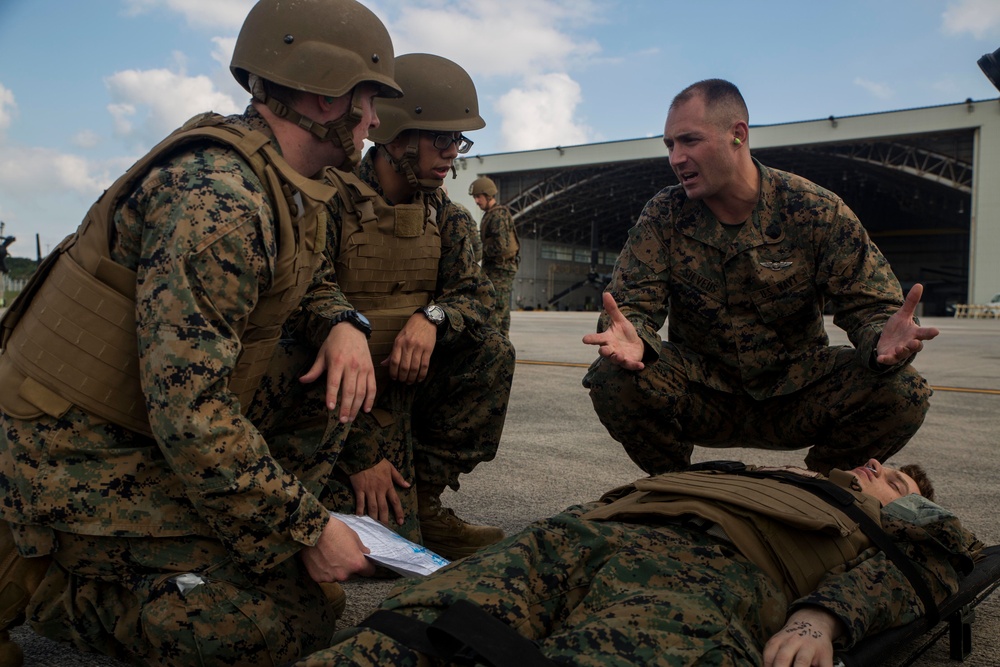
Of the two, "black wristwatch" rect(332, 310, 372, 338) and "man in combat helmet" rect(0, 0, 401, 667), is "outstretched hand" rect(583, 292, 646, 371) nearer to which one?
"black wristwatch" rect(332, 310, 372, 338)

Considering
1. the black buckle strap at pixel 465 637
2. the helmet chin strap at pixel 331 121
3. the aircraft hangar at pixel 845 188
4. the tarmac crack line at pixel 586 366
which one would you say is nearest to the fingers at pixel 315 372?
the helmet chin strap at pixel 331 121

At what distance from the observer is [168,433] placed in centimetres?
171

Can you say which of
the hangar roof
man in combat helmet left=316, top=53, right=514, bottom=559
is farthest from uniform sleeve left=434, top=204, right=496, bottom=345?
the hangar roof

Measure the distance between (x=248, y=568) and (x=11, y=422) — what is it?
63 centimetres

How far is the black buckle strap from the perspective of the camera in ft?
4.91

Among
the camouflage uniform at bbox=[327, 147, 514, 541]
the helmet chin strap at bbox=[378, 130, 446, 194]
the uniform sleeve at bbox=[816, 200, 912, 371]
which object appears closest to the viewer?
the camouflage uniform at bbox=[327, 147, 514, 541]

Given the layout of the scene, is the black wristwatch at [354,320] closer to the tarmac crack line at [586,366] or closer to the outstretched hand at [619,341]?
the outstretched hand at [619,341]

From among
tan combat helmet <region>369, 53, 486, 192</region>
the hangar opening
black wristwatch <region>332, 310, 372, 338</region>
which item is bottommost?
black wristwatch <region>332, 310, 372, 338</region>

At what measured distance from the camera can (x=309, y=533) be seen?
1.87 metres

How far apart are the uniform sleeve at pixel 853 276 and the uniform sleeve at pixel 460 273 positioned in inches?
55.5

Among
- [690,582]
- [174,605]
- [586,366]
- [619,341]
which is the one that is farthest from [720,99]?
[586,366]

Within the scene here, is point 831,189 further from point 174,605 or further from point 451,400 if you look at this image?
point 174,605

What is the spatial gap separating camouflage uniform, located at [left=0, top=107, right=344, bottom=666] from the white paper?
0.19 metres

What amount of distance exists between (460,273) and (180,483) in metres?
1.66
